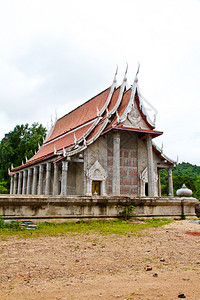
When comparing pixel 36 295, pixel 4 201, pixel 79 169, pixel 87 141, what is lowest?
pixel 36 295

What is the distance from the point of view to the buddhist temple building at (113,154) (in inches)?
747

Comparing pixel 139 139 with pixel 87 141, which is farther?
pixel 139 139

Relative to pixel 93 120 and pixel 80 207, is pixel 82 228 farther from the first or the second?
pixel 93 120

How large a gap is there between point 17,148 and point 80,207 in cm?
3381

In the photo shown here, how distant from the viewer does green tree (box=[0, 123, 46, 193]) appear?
38000 millimetres

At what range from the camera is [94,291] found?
2.79 metres

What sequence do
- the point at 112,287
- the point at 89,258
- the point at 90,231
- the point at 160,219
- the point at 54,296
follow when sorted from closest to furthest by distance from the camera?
1. the point at 54,296
2. the point at 112,287
3. the point at 89,258
4. the point at 90,231
5. the point at 160,219

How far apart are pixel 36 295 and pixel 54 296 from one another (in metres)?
0.18

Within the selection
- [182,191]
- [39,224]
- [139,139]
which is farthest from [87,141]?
[39,224]

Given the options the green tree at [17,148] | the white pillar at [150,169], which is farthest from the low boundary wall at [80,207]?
the green tree at [17,148]

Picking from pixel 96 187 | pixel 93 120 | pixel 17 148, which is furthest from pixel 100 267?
pixel 17 148

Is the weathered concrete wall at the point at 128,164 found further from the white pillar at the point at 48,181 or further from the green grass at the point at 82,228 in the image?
the green grass at the point at 82,228

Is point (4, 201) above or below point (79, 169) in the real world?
below

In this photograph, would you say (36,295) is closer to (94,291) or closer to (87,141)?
(94,291)
